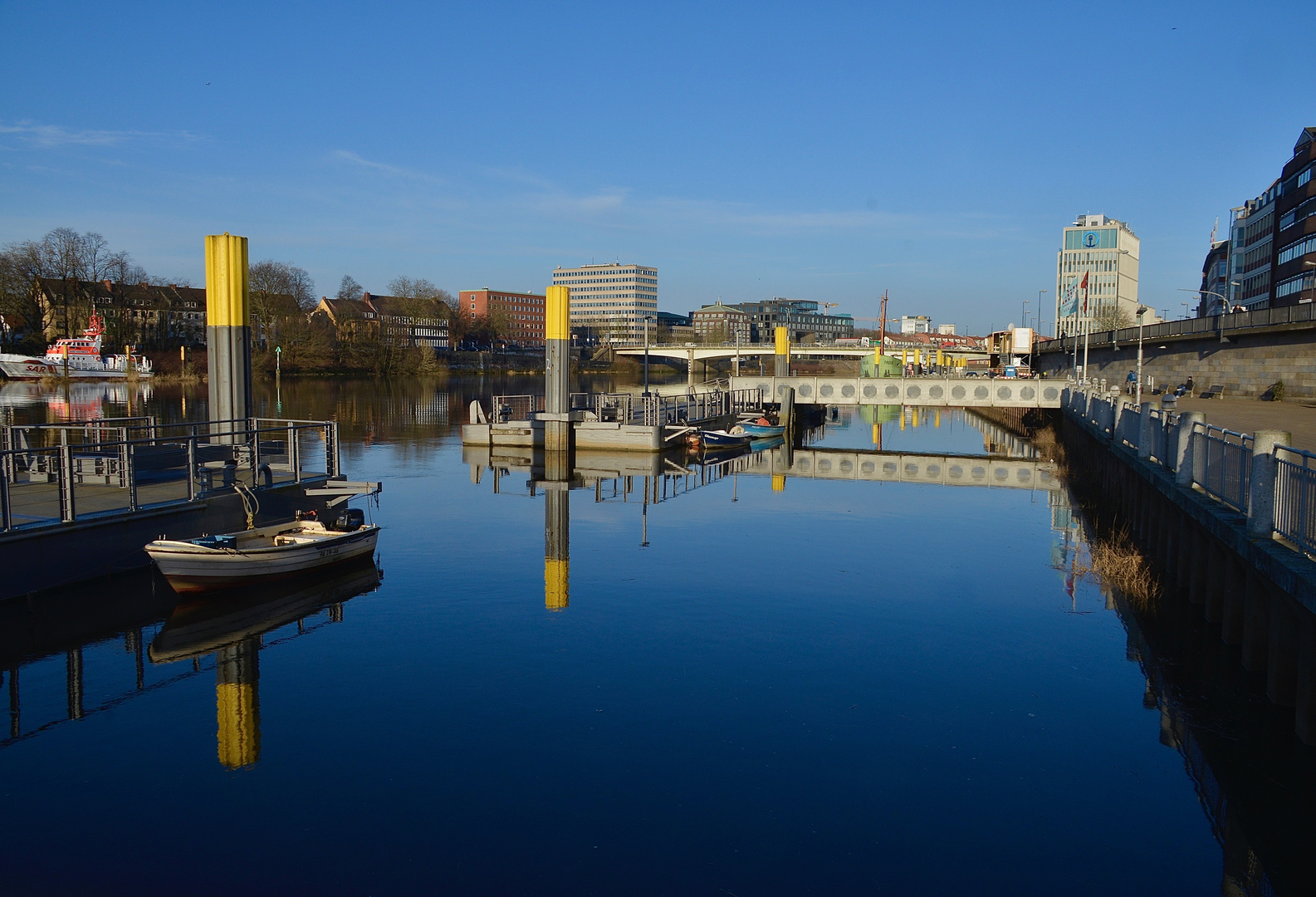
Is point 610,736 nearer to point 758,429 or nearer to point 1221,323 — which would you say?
point 758,429

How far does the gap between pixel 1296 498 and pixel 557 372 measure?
95.8ft

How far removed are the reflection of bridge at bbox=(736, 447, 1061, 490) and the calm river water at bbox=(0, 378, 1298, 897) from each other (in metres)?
15.0

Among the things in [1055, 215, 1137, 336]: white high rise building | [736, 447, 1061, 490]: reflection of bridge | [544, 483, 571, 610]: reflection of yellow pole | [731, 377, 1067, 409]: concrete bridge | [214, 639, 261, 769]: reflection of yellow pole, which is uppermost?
[1055, 215, 1137, 336]: white high rise building

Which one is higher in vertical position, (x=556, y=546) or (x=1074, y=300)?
(x=1074, y=300)

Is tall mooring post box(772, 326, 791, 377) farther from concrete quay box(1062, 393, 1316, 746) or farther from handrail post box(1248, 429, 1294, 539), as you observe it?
handrail post box(1248, 429, 1294, 539)

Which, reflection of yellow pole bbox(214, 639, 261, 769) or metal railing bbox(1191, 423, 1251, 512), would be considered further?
metal railing bbox(1191, 423, 1251, 512)

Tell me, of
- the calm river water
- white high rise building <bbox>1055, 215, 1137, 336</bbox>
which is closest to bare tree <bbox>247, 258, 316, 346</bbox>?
the calm river water

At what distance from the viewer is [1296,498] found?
10.3 meters

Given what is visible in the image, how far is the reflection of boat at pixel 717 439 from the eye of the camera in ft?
136

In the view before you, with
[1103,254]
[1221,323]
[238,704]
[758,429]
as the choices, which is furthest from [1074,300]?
[1103,254]

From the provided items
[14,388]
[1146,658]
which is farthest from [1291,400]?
[14,388]

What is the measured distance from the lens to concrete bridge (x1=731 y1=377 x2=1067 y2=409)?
48656 mm

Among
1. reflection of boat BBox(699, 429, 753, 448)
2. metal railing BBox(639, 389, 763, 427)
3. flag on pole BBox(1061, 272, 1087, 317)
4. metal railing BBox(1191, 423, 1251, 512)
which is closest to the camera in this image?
metal railing BBox(1191, 423, 1251, 512)

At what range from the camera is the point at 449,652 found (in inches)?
526
